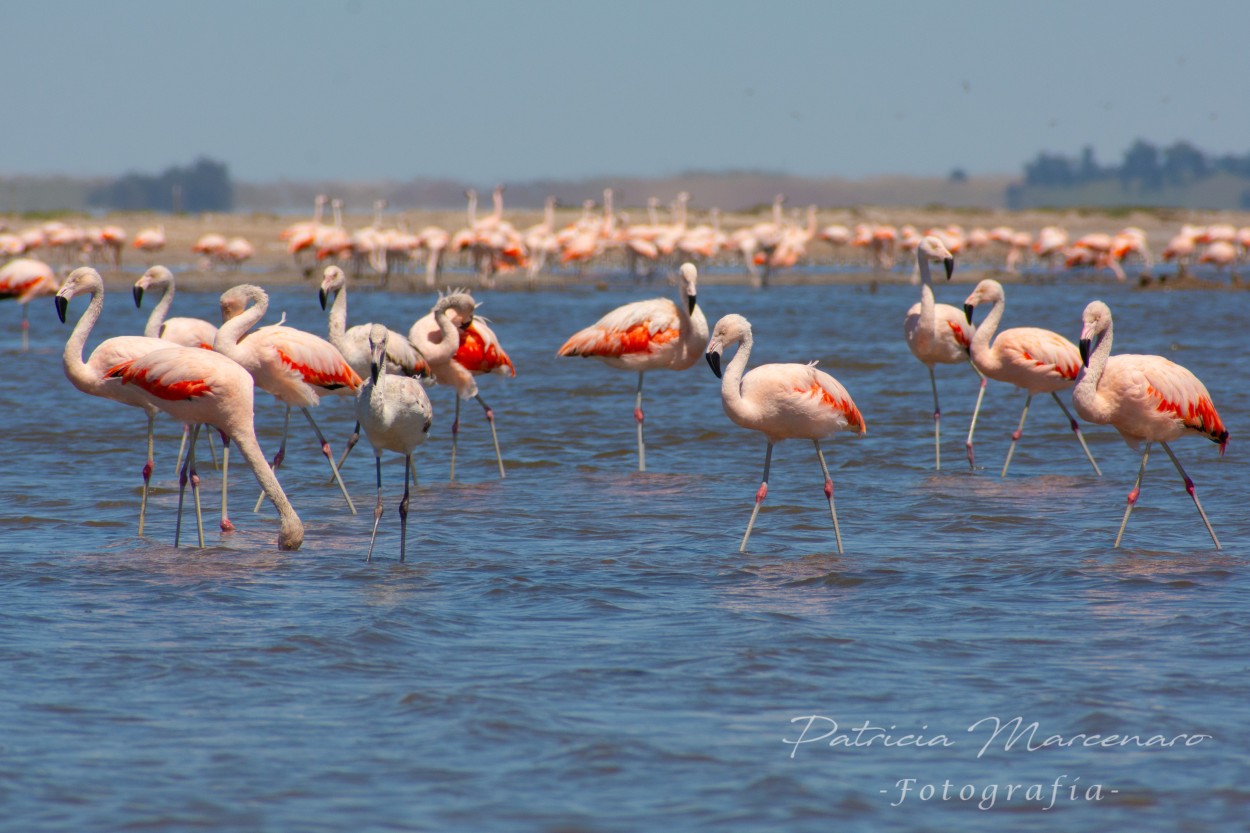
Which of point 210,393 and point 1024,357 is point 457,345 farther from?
point 1024,357

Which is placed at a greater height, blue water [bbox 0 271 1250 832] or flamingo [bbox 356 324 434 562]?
flamingo [bbox 356 324 434 562]

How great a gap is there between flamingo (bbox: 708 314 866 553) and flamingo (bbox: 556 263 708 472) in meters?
2.58

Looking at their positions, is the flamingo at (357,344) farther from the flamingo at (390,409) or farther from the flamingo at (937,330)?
the flamingo at (937,330)

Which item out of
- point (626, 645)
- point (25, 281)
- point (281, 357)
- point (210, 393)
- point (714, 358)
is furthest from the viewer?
point (25, 281)

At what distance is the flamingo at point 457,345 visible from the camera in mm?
8070

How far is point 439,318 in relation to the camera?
8.04 metres

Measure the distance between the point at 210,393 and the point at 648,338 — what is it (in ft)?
12.1

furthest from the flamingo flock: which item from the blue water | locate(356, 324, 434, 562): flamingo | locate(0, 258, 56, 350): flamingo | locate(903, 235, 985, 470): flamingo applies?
locate(0, 258, 56, 350): flamingo

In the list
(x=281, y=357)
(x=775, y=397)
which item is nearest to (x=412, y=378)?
A: (x=281, y=357)

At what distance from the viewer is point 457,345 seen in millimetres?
8305

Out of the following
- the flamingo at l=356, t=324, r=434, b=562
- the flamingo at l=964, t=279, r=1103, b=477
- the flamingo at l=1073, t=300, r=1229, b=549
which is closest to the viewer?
the flamingo at l=356, t=324, r=434, b=562

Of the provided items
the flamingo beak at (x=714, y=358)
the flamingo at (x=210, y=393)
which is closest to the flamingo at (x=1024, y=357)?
the flamingo beak at (x=714, y=358)

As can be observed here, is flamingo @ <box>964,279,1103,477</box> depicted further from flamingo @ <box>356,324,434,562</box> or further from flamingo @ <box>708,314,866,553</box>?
flamingo @ <box>356,324,434,562</box>

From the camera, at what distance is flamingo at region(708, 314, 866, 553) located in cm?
689
